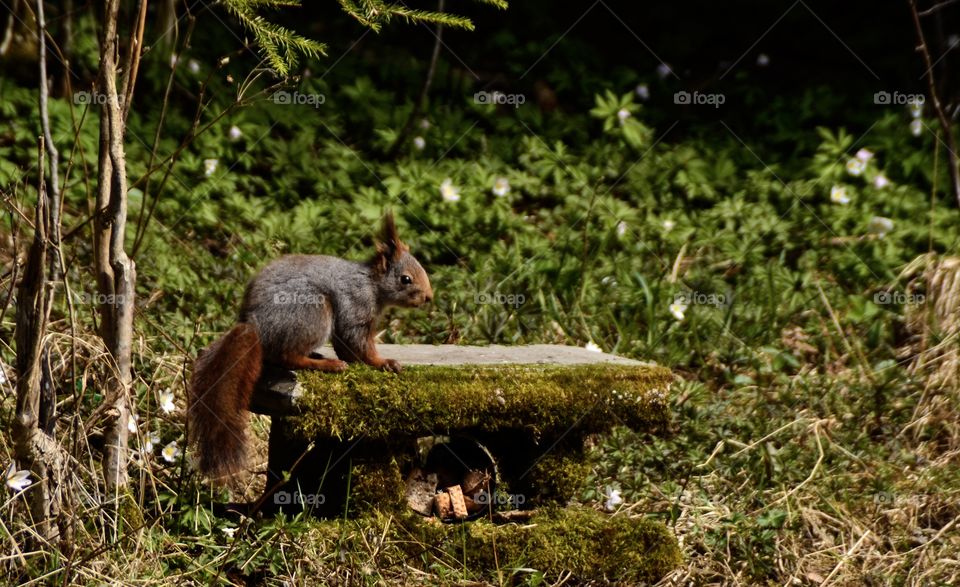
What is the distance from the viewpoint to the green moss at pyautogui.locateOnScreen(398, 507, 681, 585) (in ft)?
13.4

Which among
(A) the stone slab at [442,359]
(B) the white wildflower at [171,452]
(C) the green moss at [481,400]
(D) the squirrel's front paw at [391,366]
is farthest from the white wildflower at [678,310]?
(B) the white wildflower at [171,452]

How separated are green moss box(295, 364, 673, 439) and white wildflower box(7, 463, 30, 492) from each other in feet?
2.81

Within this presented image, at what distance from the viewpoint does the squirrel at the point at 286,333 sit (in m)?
3.98

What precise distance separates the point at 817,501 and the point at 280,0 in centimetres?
302

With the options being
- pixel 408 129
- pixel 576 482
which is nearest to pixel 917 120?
pixel 408 129

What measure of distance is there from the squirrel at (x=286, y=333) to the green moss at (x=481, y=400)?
15cm

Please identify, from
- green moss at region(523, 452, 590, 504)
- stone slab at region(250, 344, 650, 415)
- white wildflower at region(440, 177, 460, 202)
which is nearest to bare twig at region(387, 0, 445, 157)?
white wildflower at region(440, 177, 460, 202)

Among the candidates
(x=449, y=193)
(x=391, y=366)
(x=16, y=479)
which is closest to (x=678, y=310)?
(x=449, y=193)

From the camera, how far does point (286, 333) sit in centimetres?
407

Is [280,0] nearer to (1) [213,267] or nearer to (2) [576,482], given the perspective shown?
(2) [576,482]

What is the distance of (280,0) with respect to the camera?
12.7ft

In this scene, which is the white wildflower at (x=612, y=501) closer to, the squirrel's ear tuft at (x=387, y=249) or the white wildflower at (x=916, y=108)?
the squirrel's ear tuft at (x=387, y=249)

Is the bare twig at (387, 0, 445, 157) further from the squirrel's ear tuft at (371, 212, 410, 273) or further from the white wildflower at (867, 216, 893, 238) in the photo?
the squirrel's ear tuft at (371, 212, 410, 273)

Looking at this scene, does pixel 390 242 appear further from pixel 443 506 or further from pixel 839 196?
pixel 839 196
